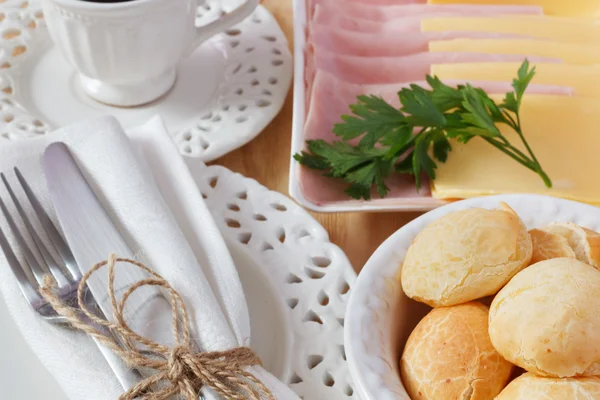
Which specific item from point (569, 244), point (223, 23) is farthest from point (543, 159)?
point (223, 23)

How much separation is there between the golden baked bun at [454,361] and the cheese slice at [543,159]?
26 centimetres

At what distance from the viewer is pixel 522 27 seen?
3.67 feet

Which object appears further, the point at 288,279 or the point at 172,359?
the point at 288,279

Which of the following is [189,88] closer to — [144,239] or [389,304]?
[144,239]

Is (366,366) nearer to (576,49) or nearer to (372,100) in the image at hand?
(372,100)

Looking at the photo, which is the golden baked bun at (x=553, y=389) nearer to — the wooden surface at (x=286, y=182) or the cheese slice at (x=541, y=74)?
the wooden surface at (x=286, y=182)

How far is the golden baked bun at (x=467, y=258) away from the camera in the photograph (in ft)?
2.13

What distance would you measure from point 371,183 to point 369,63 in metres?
0.26

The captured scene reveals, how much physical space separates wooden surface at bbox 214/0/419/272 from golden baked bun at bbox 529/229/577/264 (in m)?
0.23

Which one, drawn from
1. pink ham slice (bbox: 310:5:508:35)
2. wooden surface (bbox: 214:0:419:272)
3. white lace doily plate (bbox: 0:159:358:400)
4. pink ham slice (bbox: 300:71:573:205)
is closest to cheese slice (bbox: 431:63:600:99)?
pink ham slice (bbox: 300:71:573:205)

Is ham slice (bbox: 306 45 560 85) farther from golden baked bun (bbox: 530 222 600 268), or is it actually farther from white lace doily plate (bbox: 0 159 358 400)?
golden baked bun (bbox: 530 222 600 268)

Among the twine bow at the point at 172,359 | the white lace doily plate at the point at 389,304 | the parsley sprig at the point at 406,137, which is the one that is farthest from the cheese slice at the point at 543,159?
the twine bow at the point at 172,359

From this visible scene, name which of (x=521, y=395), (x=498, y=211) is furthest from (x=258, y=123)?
(x=521, y=395)

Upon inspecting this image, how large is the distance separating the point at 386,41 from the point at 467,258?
21.5 inches
